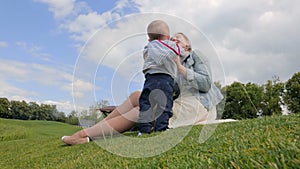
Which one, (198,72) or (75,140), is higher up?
(198,72)

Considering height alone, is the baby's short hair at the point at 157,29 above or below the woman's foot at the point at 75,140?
above

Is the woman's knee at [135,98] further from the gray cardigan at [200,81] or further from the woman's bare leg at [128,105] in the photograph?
the gray cardigan at [200,81]

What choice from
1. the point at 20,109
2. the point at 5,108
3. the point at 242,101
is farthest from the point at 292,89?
the point at 5,108

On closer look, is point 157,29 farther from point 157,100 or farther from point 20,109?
point 20,109

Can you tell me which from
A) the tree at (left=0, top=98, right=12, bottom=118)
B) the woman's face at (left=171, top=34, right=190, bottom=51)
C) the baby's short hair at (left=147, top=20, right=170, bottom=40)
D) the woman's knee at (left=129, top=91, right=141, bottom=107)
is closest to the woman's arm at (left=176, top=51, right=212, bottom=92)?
the woman's face at (left=171, top=34, right=190, bottom=51)

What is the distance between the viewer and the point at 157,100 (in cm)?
323

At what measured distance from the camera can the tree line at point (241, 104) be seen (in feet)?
12.3

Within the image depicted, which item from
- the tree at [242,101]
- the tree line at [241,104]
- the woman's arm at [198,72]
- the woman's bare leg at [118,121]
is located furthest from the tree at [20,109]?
the woman's arm at [198,72]

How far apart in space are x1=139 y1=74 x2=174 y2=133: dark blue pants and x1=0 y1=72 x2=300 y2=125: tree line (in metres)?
0.53

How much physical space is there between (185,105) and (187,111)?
0.09 m

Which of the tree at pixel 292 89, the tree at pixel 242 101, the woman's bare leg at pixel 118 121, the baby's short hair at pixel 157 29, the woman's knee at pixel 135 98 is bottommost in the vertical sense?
the woman's bare leg at pixel 118 121

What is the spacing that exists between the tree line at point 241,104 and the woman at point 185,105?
177 millimetres

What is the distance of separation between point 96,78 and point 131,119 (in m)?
1.26

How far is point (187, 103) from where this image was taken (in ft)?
11.7
